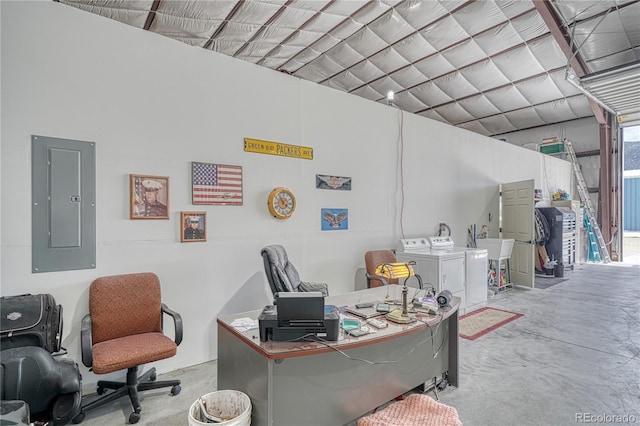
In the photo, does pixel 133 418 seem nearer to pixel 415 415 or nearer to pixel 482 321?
pixel 415 415

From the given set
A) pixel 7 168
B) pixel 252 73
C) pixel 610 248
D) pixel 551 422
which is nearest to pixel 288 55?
pixel 252 73

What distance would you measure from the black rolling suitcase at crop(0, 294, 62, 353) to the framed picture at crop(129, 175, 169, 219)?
84 cm

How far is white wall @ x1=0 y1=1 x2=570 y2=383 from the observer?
2.24m

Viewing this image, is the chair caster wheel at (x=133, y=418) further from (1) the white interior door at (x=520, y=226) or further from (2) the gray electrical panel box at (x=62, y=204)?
(1) the white interior door at (x=520, y=226)

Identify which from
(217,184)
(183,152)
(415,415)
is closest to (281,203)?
(217,184)

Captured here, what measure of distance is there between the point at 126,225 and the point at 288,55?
4.14 meters

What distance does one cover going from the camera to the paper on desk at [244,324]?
1903mm

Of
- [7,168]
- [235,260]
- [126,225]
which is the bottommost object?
[235,260]

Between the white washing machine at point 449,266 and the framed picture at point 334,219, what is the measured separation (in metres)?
1.00

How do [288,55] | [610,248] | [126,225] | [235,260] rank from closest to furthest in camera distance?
[126,225]
[235,260]
[288,55]
[610,248]

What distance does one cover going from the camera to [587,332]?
365 cm

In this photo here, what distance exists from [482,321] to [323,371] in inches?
124

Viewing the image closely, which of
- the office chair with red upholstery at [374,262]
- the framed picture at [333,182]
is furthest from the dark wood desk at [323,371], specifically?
the framed picture at [333,182]

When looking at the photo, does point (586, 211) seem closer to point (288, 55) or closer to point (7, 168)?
point (288, 55)
